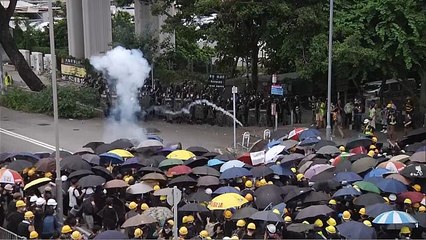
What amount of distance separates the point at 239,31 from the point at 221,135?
5.02 meters

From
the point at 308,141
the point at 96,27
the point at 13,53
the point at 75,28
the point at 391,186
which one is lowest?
the point at 391,186

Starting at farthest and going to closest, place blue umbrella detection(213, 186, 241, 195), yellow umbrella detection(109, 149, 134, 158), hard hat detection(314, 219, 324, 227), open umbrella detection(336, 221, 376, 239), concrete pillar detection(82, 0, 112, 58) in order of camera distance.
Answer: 1. concrete pillar detection(82, 0, 112, 58)
2. yellow umbrella detection(109, 149, 134, 158)
3. blue umbrella detection(213, 186, 241, 195)
4. hard hat detection(314, 219, 324, 227)
5. open umbrella detection(336, 221, 376, 239)

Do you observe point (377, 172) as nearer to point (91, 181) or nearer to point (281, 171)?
point (281, 171)

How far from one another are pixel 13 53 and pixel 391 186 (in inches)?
1026

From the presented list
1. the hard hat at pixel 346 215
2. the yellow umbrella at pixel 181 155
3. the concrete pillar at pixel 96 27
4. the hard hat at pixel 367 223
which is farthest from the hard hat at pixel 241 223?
the concrete pillar at pixel 96 27

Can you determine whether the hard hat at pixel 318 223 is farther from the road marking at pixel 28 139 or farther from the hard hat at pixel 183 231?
the road marking at pixel 28 139

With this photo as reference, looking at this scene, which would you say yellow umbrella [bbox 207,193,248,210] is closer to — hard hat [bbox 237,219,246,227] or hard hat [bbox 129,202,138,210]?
hard hat [bbox 237,219,246,227]

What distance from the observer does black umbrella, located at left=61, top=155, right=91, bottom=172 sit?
15.5 metres

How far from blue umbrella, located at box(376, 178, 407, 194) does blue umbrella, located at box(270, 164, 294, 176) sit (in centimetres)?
242

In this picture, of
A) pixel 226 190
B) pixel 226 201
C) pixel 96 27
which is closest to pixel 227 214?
pixel 226 201

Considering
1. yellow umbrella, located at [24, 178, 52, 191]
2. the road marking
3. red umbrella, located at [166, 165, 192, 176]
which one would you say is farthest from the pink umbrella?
the road marking

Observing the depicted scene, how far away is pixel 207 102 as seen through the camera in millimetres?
27219

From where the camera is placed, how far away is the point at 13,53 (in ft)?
114

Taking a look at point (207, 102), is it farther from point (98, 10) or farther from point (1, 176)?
point (98, 10)
